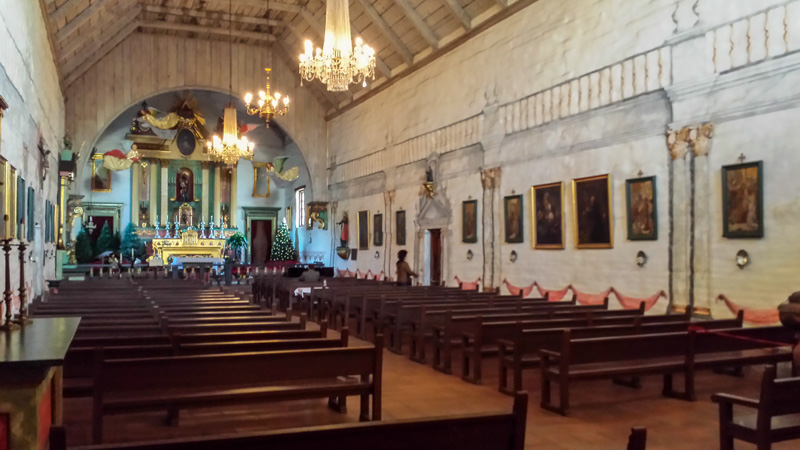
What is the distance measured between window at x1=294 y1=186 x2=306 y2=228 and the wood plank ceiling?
481 centimetres

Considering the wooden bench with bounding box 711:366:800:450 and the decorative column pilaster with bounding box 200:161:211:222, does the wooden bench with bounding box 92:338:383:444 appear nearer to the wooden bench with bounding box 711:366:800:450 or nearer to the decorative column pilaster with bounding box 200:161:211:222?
the wooden bench with bounding box 711:366:800:450

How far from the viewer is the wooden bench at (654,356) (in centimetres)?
574

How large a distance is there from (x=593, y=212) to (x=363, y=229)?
11428 millimetres

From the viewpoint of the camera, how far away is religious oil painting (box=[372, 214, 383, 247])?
20297mm

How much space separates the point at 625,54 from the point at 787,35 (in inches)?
119

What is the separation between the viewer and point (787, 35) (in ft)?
26.8

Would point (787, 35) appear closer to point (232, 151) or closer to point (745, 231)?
point (745, 231)

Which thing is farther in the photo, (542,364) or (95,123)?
(95,123)

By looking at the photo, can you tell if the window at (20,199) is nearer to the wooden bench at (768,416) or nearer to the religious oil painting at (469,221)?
the wooden bench at (768,416)

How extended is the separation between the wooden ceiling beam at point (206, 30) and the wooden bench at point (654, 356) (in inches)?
748

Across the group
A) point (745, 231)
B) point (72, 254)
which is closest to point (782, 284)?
point (745, 231)

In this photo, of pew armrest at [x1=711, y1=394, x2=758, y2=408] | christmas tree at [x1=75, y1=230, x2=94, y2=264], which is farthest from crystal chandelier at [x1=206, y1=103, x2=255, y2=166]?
pew armrest at [x1=711, y1=394, x2=758, y2=408]

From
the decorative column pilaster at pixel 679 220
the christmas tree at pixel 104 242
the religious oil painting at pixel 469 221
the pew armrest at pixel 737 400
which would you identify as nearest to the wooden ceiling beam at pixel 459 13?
the religious oil painting at pixel 469 221

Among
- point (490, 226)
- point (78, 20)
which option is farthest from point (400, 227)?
point (78, 20)
